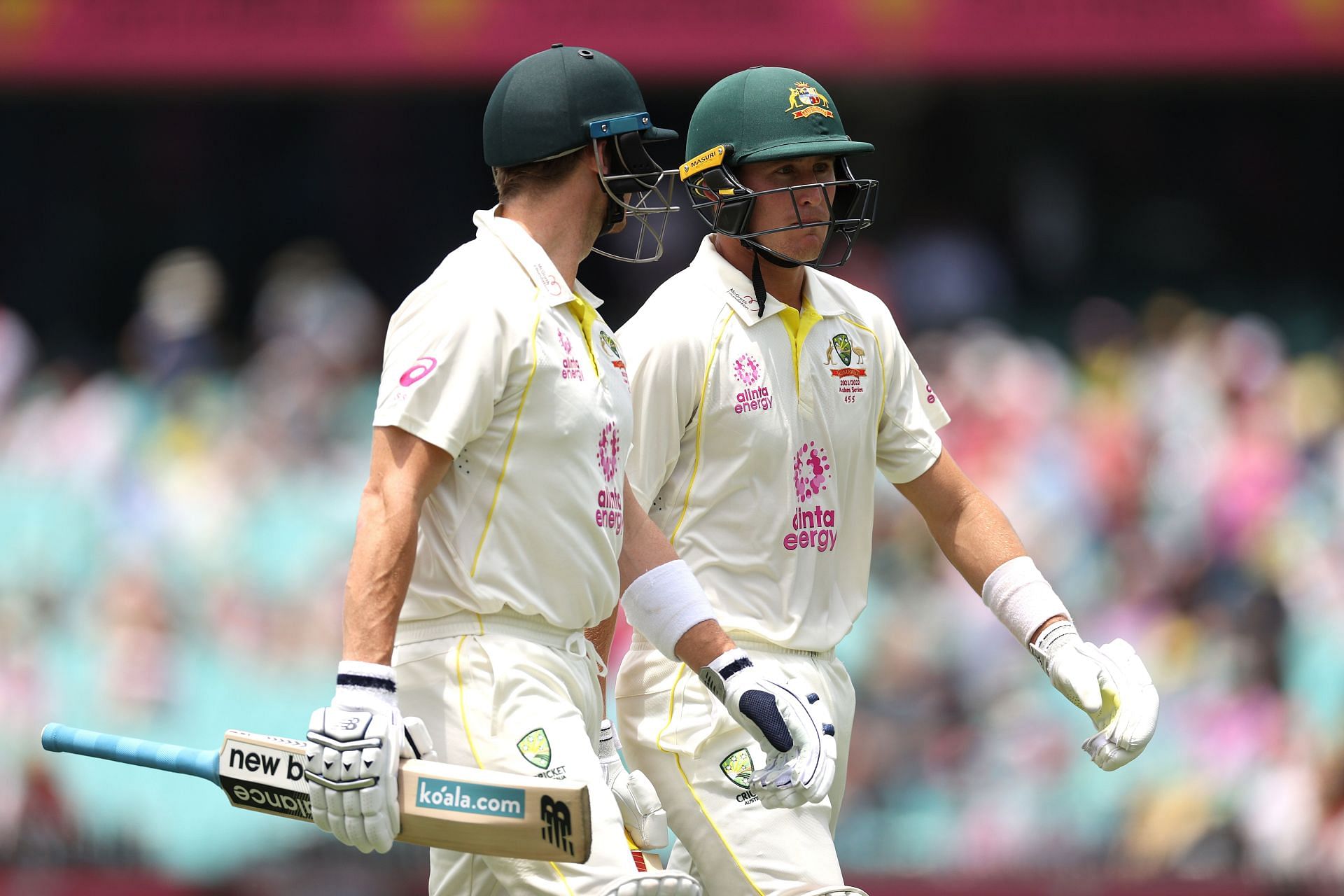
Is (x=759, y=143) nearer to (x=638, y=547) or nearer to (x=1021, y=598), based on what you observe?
(x=638, y=547)

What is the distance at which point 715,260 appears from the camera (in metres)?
4.39

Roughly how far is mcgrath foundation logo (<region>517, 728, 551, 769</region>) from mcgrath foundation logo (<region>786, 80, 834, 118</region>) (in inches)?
61.8

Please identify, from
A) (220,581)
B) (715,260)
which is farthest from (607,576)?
(220,581)

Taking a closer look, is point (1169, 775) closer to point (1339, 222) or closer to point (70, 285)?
point (1339, 222)

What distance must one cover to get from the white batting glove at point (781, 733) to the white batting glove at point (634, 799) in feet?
0.85

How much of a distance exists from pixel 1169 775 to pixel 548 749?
16.0 feet

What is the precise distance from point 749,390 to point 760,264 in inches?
12.5

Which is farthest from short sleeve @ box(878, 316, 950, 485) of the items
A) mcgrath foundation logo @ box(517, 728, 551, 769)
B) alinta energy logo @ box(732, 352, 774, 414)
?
mcgrath foundation logo @ box(517, 728, 551, 769)

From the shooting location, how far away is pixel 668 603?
12.8 feet

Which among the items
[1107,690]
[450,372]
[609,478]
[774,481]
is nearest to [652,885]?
[609,478]

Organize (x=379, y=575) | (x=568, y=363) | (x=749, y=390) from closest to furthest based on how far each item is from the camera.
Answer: (x=379, y=575)
(x=568, y=363)
(x=749, y=390)

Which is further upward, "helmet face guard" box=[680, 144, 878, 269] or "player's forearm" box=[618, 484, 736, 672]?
"helmet face guard" box=[680, 144, 878, 269]

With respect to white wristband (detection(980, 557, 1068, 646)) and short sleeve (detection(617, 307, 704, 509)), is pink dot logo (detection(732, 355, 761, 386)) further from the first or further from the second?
white wristband (detection(980, 557, 1068, 646))

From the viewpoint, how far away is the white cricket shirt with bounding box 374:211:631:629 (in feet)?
11.3
